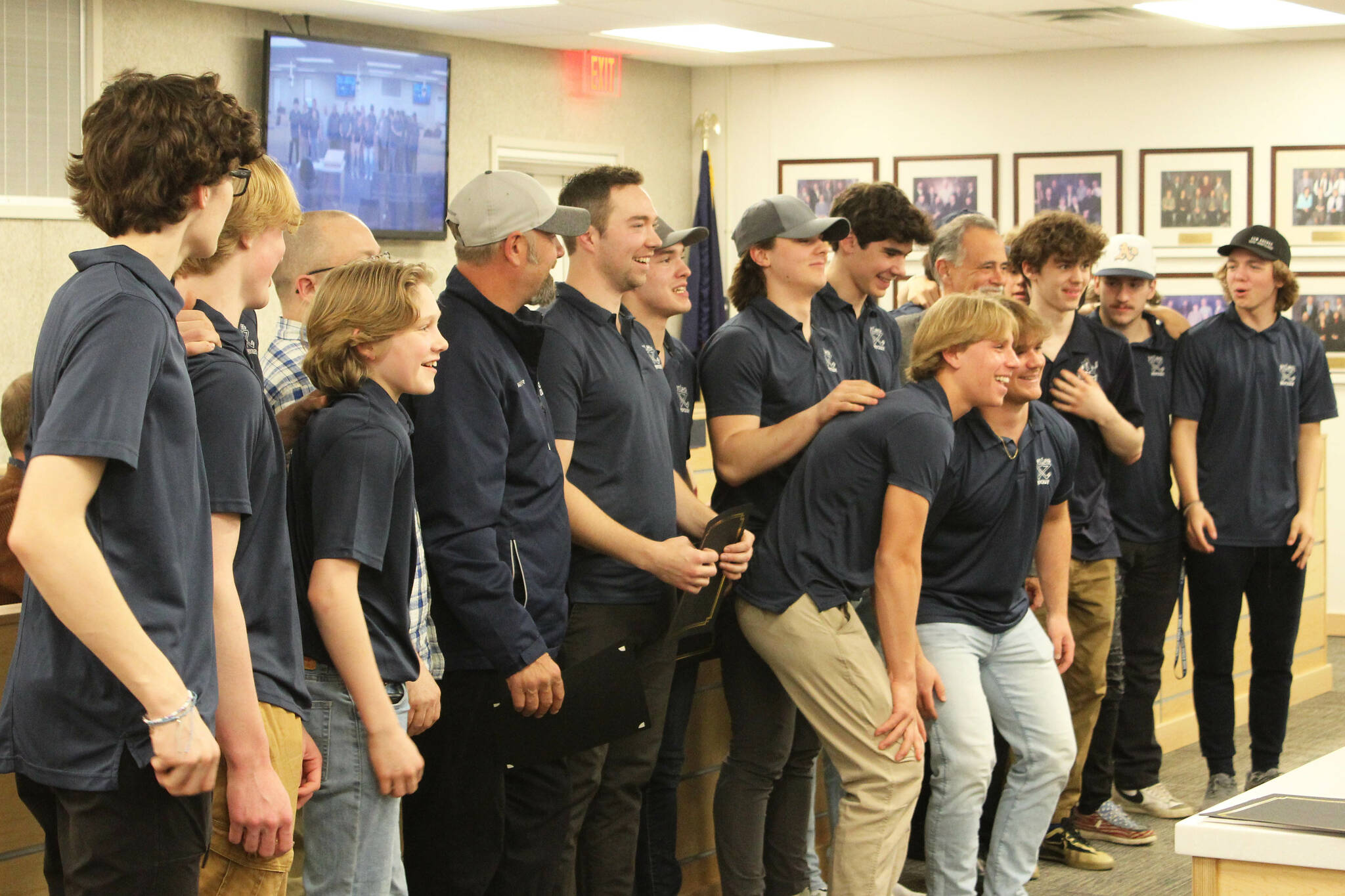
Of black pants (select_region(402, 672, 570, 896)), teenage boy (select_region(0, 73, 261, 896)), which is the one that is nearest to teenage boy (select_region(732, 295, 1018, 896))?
black pants (select_region(402, 672, 570, 896))

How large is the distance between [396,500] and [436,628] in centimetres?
39

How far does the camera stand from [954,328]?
2.98 metres

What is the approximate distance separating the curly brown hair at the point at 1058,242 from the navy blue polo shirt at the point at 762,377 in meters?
0.82

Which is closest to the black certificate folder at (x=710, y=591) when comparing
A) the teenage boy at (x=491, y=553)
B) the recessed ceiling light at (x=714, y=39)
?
the teenage boy at (x=491, y=553)

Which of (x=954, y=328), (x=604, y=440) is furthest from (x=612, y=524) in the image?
(x=954, y=328)

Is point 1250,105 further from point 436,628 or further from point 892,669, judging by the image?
point 436,628

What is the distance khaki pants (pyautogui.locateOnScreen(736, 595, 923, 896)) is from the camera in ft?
9.12

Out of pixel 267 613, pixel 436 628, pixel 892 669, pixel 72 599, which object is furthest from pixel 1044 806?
pixel 72 599

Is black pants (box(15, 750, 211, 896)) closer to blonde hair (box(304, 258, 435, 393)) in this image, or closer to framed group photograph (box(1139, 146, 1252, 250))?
blonde hair (box(304, 258, 435, 393))

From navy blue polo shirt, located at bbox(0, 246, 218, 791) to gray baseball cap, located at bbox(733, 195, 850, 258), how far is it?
1869 mm

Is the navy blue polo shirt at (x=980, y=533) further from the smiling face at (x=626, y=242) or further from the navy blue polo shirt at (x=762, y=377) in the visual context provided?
the smiling face at (x=626, y=242)

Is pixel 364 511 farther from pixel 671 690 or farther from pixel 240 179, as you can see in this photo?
pixel 671 690

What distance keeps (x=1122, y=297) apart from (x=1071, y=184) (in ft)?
13.8

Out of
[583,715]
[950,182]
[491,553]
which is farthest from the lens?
[950,182]
